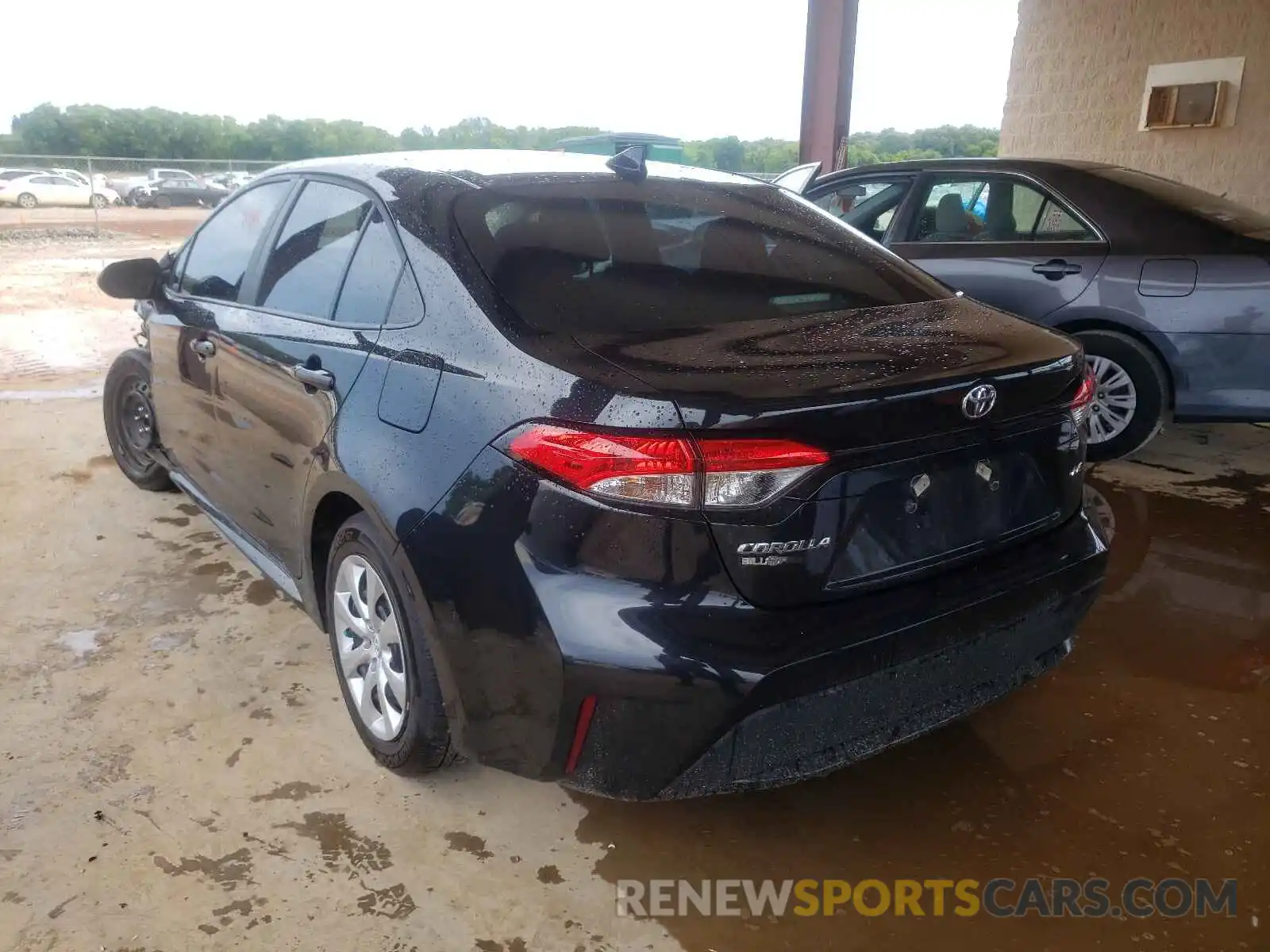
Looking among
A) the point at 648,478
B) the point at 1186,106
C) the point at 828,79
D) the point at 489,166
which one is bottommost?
the point at 648,478

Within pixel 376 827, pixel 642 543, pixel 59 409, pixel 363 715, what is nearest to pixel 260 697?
pixel 363 715

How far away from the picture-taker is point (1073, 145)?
9156mm

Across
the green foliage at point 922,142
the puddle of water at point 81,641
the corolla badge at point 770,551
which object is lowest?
the puddle of water at point 81,641

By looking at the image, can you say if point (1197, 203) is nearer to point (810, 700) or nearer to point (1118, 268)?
point (1118, 268)

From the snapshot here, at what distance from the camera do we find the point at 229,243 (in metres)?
3.15

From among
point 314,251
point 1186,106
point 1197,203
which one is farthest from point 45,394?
point 1186,106

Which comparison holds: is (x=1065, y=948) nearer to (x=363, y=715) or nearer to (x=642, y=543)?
(x=642, y=543)

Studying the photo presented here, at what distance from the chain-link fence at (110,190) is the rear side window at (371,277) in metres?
15.8

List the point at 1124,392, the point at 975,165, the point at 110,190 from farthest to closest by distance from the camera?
the point at 110,190, the point at 975,165, the point at 1124,392

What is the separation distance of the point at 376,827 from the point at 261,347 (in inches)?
51.4

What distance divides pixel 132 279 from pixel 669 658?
2.73 meters

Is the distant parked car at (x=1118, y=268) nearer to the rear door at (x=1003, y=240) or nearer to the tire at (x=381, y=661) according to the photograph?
the rear door at (x=1003, y=240)

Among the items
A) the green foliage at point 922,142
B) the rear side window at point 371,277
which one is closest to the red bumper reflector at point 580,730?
the rear side window at point 371,277

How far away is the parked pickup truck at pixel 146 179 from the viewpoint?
20094 mm
